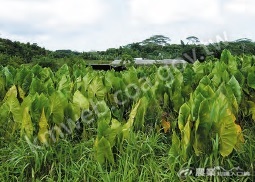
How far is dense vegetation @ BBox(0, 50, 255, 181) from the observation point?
238 centimetres

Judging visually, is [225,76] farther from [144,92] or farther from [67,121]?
[67,121]

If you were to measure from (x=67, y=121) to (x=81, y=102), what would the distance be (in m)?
0.18

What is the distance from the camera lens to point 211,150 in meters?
2.44

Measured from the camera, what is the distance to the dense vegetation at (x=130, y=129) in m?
2.38

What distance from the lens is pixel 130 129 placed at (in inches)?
108

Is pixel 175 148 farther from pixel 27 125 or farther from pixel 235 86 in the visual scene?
pixel 27 125

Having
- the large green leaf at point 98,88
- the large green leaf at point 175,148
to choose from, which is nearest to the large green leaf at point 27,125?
the large green leaf at point 98,88

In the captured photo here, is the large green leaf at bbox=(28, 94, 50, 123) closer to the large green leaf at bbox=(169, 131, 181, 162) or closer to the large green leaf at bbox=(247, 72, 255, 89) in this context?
the large green leaf at bbox=(169, 131, 181, 162)

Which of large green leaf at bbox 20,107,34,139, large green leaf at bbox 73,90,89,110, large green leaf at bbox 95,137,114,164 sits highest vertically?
large green leaf at bbox 73,90,89,110

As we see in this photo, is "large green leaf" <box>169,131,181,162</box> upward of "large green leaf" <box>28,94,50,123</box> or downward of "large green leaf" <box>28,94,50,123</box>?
downward

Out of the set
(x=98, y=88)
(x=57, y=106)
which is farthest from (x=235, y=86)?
(x=57, y=106)

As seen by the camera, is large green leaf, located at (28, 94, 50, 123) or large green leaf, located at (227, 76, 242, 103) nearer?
large green leaf, located at (28, 94, 50, 123)

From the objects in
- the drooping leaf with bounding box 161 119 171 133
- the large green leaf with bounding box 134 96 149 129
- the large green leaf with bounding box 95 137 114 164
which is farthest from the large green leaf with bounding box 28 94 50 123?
the drooping leaf with bounding box 161 119 171 133

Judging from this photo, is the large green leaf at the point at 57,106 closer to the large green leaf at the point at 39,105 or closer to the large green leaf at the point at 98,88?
the large green leaf at the point at 39,105
